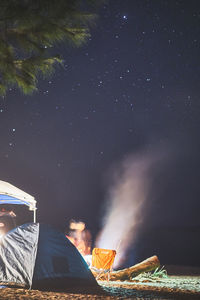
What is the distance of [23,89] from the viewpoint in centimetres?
396

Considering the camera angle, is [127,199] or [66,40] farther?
[127,199]

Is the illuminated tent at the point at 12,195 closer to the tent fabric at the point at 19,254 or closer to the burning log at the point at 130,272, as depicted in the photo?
the burning log at the point at 130,272

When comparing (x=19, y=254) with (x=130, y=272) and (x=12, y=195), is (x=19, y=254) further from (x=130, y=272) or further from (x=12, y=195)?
(x=12, y=195)

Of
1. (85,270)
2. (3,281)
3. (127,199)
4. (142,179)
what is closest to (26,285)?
(3,281)

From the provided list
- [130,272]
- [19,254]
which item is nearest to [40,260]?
[19,254]

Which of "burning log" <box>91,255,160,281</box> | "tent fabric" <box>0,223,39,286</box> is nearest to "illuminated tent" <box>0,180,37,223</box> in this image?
"burning log" <box>91,255,160,281</box>

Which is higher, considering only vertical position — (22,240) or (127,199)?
(22,240)

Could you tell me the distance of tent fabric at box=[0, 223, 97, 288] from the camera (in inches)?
219

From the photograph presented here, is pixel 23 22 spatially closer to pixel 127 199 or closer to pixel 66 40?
pixel 66 40

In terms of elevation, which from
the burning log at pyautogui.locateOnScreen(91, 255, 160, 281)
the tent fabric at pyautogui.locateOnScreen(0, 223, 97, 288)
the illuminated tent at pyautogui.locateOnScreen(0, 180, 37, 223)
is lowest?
the burning log at pyautogui.locateOnScreen(91, 255, 160, 281)

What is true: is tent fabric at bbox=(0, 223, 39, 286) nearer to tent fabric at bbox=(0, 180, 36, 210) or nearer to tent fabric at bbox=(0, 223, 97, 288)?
tent fabric at bbox=(0, 223, 97, 288)

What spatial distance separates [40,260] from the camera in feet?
18.8

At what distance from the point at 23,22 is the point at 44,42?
1.43ft

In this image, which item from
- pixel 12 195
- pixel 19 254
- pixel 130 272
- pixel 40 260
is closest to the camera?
pixel 40 260
